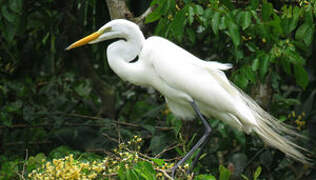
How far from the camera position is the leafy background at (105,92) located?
2.81m

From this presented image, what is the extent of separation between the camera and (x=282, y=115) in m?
3.46

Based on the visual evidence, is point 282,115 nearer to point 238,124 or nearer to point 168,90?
point 238,124

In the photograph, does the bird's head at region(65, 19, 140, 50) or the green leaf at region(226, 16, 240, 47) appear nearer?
the green leaf at region(226, 16, 240, 47)

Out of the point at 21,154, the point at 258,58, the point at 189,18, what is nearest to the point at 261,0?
the point at 258,58

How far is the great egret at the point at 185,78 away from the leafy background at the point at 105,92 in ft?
0.35

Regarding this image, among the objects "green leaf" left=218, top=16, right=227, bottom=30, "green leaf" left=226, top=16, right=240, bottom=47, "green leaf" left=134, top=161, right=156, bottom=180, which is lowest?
"green leaf" left=134, top=161, right=156, bottom=180

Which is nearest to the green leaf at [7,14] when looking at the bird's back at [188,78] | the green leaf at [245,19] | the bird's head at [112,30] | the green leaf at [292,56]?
the bird's head at [112,30]

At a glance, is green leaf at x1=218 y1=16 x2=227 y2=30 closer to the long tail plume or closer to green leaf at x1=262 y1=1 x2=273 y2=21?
green leaf at x1=262 y1=1 x2=273 y2=21

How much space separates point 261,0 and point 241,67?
0.38 m

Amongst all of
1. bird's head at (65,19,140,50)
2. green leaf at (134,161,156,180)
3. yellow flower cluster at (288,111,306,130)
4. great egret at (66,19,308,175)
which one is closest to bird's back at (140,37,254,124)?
great egret at (66,19,308,175)

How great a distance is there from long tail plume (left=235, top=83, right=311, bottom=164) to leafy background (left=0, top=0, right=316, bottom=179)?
0.50ft

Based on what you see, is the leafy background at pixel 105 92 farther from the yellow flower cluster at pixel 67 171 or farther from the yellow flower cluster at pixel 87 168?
the yellow flower cluster at pixel 67 171

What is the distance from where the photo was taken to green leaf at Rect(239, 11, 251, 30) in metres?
2.44

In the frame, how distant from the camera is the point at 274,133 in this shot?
8.75 ft
